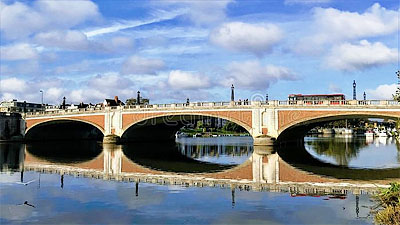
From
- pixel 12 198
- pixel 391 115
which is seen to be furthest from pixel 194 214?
pixel 391 115

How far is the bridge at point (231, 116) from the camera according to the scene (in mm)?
40844

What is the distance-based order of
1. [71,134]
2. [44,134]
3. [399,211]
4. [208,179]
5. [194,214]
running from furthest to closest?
1. [71,134]
2. [44,134]
3. [208,179]
4. [194,214]
5. [399,211]

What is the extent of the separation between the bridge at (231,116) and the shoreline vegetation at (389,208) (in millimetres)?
28054

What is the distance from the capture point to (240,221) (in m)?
12.5

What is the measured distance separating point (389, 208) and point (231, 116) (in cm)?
3556

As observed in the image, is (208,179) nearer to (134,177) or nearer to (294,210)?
(134,177)

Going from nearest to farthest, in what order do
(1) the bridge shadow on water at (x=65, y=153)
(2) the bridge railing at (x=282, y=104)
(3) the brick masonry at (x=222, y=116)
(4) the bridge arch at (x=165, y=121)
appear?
(1) the bridge shadow on water at (x=65, y=153)
(2) the bridge railing at (x=282, y=104)
(3) the brick masonry at (x=222, y=116)
(4) the bridge arch at (x=165, y=121)

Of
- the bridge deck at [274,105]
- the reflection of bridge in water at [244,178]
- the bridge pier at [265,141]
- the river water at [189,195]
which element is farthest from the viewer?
the bridge pier at [265,141]

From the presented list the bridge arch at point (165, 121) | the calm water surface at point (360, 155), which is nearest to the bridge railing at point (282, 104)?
the bridge arch at point (165, 121)

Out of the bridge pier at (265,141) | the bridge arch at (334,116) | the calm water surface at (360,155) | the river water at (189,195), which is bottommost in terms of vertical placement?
the river water at (189,195)

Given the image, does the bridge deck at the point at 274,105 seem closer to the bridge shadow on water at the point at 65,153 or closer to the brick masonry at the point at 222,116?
the brick masonry at the point at 222,116

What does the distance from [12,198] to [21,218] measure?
3880 millimetres

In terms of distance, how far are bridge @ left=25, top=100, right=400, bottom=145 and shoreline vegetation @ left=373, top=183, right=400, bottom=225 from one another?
28.1 m

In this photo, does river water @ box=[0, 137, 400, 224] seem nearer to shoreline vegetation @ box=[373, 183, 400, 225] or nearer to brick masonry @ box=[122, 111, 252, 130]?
shoreline vegetation @ box=[373, 183, 400, 225]
